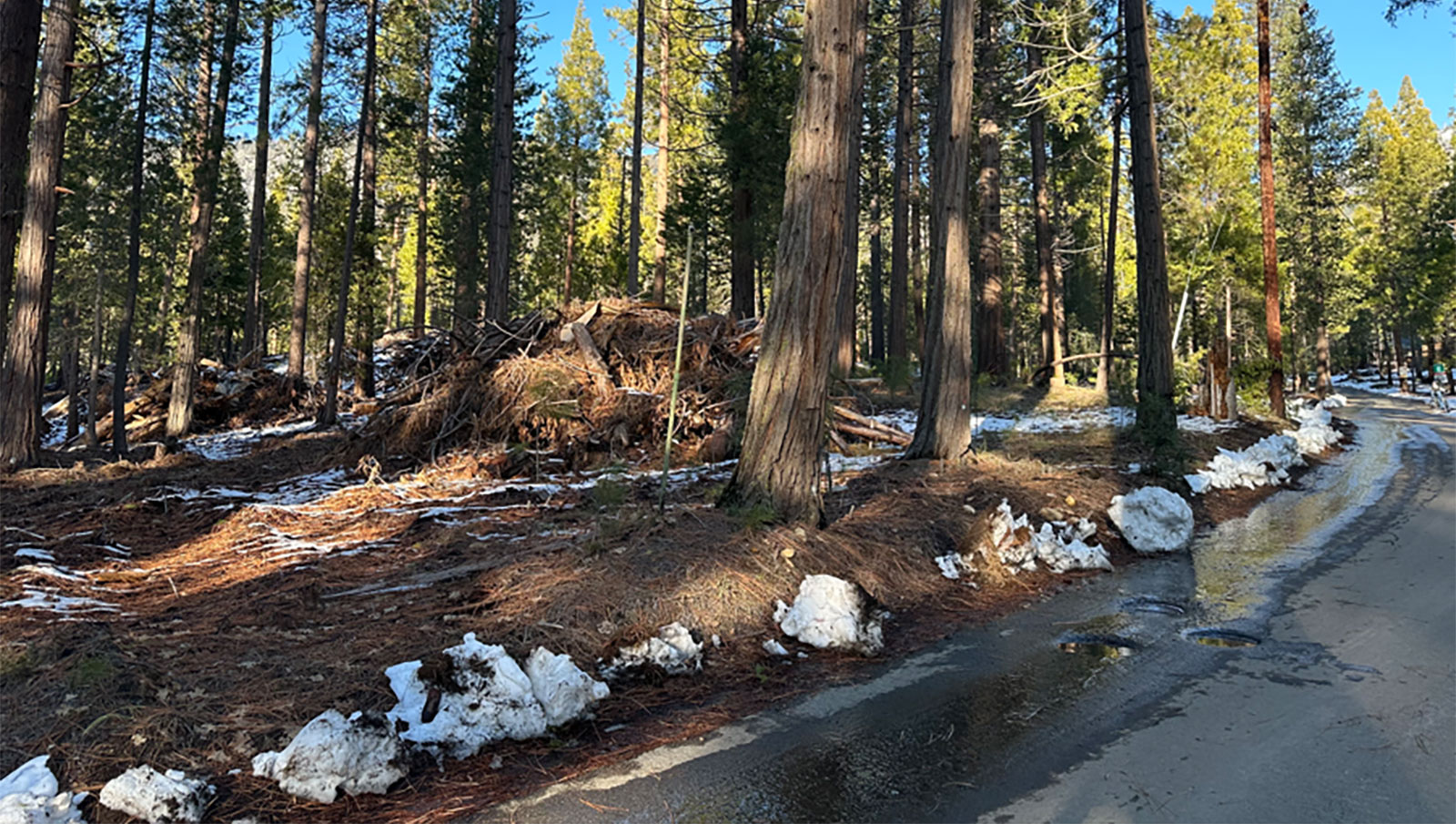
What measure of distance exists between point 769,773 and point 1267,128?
22.7 metres

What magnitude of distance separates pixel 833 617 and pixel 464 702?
91.9 inches

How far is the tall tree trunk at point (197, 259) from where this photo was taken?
16531 mm

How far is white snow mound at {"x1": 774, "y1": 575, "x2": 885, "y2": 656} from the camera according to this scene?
16.5 ft

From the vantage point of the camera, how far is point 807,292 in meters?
6.40

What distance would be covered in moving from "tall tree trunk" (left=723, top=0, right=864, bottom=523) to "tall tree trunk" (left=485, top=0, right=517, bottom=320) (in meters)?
8.61

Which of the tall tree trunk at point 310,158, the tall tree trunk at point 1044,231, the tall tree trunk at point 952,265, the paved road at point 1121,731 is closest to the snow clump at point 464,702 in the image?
the paved road at point 1121,731

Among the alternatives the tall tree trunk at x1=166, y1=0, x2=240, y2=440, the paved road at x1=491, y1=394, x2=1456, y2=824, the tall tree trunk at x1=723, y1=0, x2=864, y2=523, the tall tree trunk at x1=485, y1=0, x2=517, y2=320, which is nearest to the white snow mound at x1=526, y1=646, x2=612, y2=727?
the paved road at x1=491, y1=394, x2=1456, y2=824

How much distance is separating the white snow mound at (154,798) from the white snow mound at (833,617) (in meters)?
3.19

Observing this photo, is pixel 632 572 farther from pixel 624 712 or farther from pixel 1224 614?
pixel 1224 614

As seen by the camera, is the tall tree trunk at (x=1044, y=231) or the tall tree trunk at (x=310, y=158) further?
the tall tree trunk at (x=1044, y=231)

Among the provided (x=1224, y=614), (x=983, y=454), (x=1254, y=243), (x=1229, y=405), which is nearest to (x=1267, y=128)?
(x=1229, y=405)

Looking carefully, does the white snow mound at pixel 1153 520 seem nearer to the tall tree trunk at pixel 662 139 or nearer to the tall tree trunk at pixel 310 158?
the tall tree trunk at pixel 662 139

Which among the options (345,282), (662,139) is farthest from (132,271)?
(662,139)

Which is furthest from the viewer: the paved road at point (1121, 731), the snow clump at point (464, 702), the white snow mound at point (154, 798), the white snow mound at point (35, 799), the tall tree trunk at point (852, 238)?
the tall tree trunk at point (852, 238)
